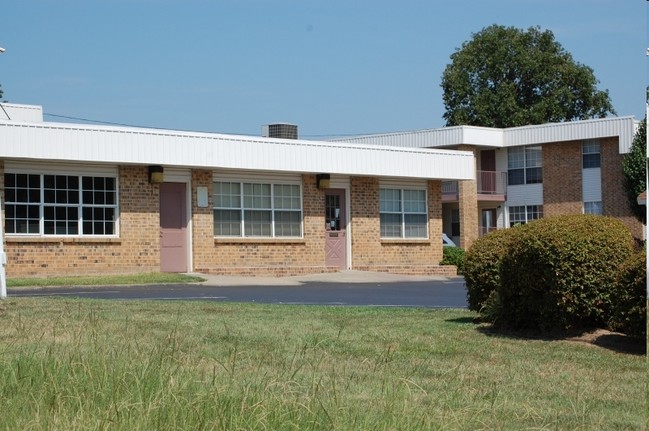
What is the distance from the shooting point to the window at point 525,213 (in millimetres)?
49312

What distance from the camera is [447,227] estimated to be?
169 ft

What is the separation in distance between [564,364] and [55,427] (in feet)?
17.3

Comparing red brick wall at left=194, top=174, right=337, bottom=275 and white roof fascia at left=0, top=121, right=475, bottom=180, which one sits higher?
white roof fascia at left=0, top=121, right=475, bottom=180

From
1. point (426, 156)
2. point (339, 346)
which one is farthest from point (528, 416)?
point (426, 156)

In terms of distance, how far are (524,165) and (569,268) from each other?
39085 mm

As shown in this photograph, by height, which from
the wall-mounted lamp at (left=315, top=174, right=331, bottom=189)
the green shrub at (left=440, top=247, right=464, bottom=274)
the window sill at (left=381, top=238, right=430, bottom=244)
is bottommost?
the green shrub at (left=440, top=247, right=464, bottom=274)

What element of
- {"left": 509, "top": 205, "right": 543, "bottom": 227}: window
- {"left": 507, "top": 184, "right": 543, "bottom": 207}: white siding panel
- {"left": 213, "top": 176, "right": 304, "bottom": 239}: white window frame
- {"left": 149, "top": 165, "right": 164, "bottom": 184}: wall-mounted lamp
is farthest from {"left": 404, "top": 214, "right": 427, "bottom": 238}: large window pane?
{"left": 507, "top": 184, "right": 543, "bottom": 207}: white siding panel

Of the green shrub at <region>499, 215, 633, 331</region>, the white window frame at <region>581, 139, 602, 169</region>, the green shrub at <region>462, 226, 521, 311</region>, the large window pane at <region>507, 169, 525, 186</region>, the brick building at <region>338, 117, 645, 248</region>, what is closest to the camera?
the green shrub at <region>499, 215, 633, 331</region>

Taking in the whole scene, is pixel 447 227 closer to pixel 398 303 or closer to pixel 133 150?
pixel 133 150

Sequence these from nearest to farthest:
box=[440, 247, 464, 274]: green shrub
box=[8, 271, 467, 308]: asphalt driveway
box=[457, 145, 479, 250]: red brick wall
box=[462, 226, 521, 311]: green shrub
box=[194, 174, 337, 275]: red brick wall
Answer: box=[462, 226, 521, 311]: green shrub, box=[8, 271, 467, 308]: asphalt driveway, box=[194, 174, 337, 275]: red brick wall, box=[440, 247, 464, 274]: green shrub, box=[457, 145, 479, 250]: red brick wall

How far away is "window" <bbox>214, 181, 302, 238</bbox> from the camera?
3216cm

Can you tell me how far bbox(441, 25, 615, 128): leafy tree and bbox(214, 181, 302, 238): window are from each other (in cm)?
3312

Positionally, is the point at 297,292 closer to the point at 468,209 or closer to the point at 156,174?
the point at 156,174

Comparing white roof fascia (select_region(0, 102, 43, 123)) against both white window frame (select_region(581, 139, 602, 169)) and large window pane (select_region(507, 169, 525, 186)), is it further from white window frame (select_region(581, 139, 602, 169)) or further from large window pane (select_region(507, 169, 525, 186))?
white window frame (select_region(581, 139, 602, 169))
